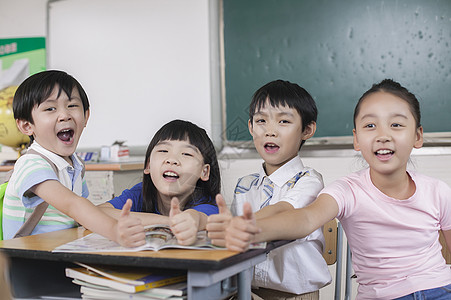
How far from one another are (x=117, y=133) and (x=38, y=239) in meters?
2.41

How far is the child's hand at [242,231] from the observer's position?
2.87ft

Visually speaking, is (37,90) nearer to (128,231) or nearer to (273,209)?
(128,231)

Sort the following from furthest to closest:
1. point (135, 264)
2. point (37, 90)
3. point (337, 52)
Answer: point (337, 52) → point (37, 90) → point (135, 264)

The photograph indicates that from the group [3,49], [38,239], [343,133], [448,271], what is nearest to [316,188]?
[448,271]

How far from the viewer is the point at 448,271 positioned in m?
1.27

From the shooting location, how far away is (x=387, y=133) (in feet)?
4.11

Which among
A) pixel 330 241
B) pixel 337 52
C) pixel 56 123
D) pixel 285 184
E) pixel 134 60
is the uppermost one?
pixel 134 60

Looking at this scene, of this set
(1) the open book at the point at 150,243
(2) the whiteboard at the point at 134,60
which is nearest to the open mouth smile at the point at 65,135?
(1) the open book at the point at 150,243

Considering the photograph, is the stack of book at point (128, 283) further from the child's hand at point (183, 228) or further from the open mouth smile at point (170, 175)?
the open mouth smile at point (170, 175)

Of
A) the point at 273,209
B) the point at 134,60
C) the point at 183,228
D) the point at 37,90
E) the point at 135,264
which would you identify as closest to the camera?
the point at 135,264

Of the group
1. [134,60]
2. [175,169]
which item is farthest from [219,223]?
[134,60]

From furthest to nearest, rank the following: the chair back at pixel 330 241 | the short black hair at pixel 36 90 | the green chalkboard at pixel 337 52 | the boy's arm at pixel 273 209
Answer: the green chalkboard at pixel 337 52
the chair back at pixel 330 241
the short black hair at pixel 36 90
the boy's arm at pixel 273 209

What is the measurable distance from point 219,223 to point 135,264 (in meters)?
0.18

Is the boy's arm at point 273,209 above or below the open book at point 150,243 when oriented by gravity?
above
